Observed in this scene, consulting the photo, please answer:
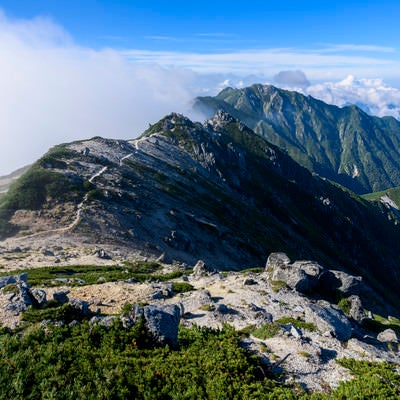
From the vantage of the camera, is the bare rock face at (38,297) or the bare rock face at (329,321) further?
the bare rock face at (329,321)

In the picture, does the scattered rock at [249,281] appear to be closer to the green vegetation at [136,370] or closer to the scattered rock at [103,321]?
the green vegetation at [136,370]

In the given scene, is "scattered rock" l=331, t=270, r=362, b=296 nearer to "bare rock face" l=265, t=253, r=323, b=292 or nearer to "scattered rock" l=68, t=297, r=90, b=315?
"bare rock face" l=265, t=253, r=323, b=292

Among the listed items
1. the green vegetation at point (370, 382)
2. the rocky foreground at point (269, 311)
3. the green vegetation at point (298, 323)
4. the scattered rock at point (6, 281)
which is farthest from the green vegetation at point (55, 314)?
the green vegetation at point (370, 382)

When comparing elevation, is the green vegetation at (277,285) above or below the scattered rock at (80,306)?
below

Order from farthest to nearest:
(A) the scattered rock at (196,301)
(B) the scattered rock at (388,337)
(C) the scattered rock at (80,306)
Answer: (A) the scattered rock at (196,301) < (B) the scattered rock at (388,337) < (C) the scattered rock at (80,306)

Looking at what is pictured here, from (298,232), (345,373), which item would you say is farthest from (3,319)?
(298,232)

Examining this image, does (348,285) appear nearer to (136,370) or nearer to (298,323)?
(298,323)

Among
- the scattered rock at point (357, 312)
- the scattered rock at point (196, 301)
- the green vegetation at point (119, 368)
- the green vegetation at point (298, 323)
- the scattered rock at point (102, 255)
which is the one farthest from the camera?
the scattered rock at point (102, 255)
